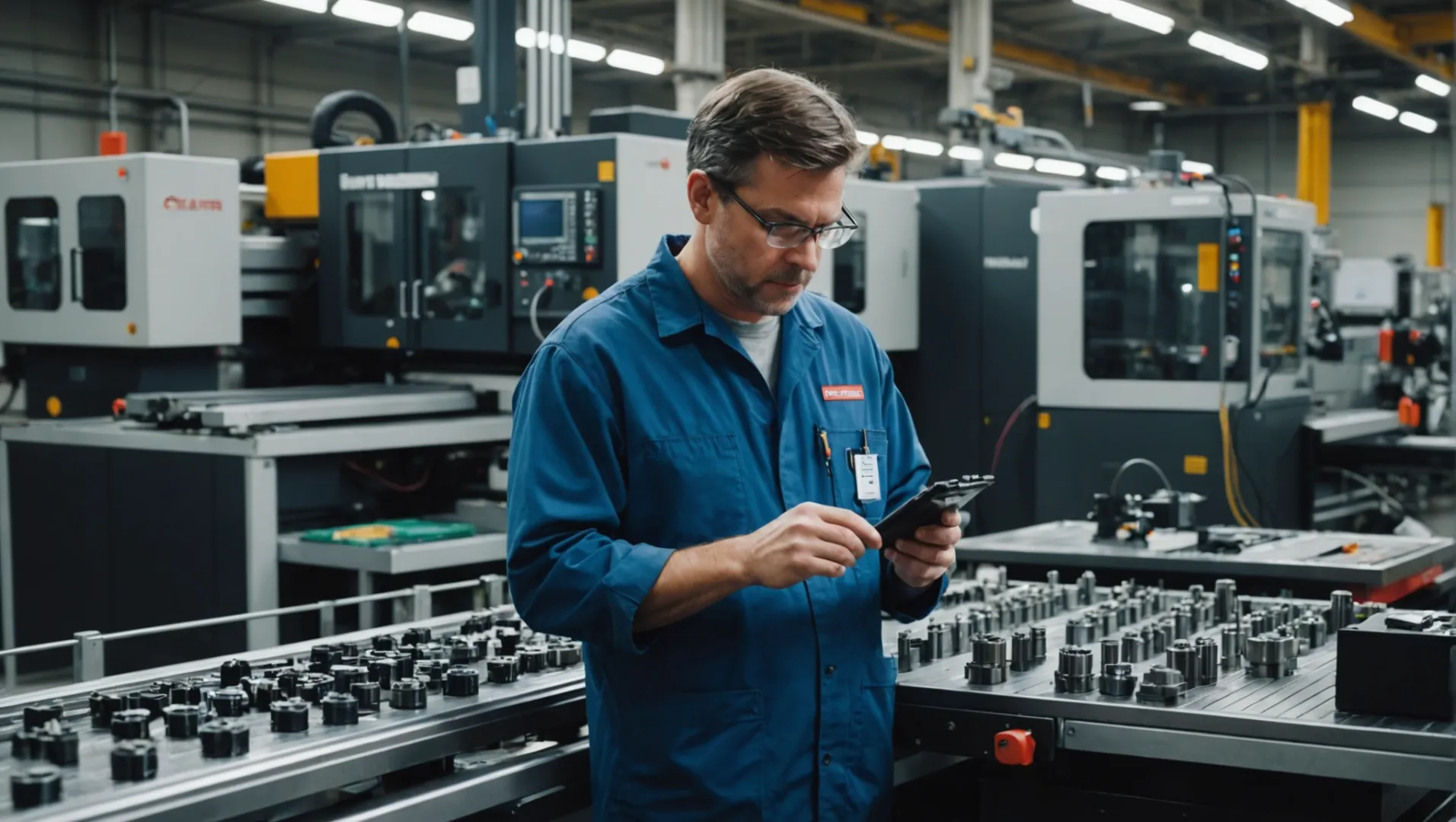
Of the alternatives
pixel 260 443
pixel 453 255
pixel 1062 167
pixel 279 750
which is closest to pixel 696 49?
→ pixel 1062 167

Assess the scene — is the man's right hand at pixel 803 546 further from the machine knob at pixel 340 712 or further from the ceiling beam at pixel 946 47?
the ceiling beam at pixel 946 47

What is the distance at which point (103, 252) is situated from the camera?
4.73 meters

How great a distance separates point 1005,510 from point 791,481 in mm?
4551

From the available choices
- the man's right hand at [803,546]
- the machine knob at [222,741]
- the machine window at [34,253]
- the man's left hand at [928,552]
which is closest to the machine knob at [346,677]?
the machine knob at [222,741]

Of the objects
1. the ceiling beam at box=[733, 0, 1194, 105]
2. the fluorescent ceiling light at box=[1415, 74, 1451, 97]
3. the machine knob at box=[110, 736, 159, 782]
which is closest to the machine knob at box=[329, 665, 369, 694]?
the machine knob at box=[110, 736, 159, 782]

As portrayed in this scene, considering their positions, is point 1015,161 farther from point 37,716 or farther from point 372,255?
point 37,716

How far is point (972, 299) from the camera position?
21.0ft

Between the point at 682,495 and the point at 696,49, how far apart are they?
957 centimetres

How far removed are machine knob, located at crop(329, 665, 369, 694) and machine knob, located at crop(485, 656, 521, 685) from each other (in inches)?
6.4

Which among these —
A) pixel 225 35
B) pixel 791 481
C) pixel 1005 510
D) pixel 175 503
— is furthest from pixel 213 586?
pixel 225 35

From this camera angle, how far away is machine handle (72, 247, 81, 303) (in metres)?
4.77

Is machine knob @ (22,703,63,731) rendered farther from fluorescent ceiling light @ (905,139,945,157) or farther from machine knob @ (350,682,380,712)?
fluorescent ceiling light @ (905,139,945,157)

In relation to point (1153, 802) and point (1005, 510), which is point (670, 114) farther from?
point (1153, 802)

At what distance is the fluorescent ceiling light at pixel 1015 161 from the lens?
6.84 meters
